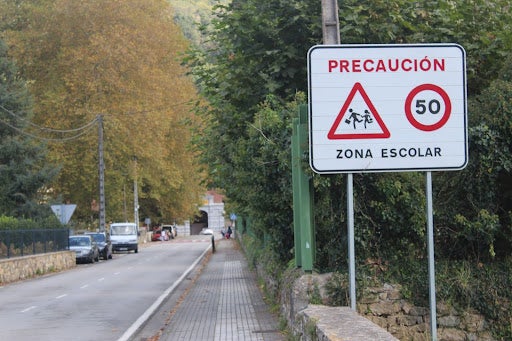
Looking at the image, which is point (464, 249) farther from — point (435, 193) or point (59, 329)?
point (59, 329)

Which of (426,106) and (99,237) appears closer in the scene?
(426,106)

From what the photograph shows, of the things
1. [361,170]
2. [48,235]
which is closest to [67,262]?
[48,235]

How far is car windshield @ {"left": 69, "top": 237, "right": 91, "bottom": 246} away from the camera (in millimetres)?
43625

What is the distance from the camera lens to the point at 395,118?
766 cm

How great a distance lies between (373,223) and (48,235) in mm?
28549

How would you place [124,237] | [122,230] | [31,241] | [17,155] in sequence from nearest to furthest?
[31,241] → [17,155] → [124,237] → [122,230]

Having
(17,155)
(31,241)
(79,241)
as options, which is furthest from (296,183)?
(17,155)

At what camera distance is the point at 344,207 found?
1137cm

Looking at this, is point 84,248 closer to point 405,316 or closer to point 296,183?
point 296,183

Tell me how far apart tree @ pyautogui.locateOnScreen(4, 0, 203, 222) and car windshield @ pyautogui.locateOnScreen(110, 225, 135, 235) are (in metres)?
7.93

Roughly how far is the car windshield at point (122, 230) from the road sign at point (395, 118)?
51.3 metres

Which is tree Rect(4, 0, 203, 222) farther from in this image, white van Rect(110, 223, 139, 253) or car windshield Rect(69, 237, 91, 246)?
white van Rect(110, 223, 139, 253)

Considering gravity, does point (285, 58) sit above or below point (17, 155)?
above

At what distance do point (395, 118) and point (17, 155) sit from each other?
39111 millimetres
